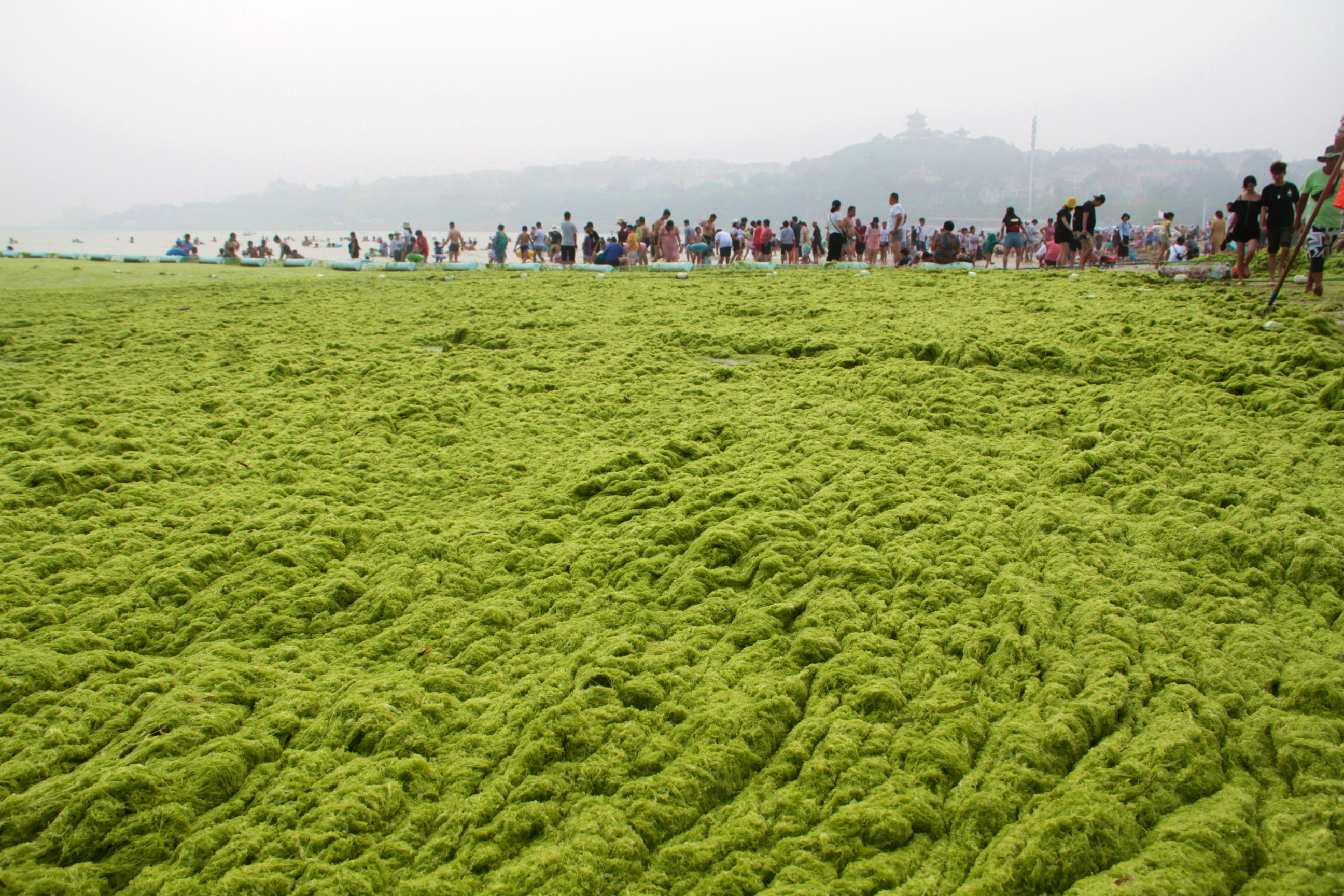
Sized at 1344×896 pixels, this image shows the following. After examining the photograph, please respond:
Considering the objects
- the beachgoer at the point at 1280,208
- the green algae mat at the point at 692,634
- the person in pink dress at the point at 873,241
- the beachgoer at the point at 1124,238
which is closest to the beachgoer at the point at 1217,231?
the beachgoer at the point at 1124,238

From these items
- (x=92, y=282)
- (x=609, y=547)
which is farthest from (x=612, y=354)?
(x=92, y=282)

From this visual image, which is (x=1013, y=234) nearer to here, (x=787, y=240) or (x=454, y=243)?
(x=787, y=240)

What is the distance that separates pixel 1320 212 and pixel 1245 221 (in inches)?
64.5

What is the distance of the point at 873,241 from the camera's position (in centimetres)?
1355

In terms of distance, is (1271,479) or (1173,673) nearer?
(1173,673)

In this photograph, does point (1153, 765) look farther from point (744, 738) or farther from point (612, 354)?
point (612, 354)

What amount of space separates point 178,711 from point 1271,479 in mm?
3807

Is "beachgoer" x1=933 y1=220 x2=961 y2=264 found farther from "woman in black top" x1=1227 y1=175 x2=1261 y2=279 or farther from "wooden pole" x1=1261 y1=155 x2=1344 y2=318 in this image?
"wooden pole" x1=1261 y1=155 x2=1344 y2=318

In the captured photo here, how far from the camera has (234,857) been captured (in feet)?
4.69

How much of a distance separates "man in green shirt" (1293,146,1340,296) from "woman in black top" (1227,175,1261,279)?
0.33m

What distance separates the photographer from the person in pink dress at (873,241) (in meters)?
13.5

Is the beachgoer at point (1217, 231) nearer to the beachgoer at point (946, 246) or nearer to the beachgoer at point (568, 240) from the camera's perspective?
the beachgoer at point (946, 246)

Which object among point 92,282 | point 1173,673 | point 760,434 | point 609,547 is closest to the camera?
point 1173,673

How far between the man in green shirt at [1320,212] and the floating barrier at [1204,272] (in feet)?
2.33
